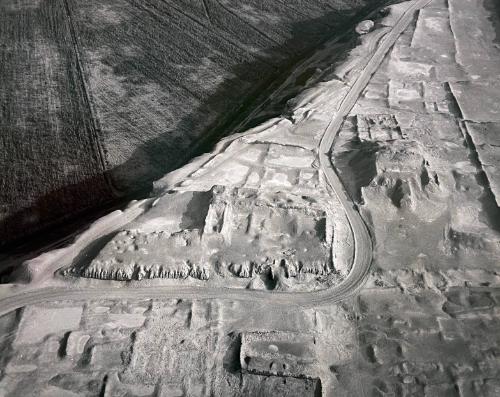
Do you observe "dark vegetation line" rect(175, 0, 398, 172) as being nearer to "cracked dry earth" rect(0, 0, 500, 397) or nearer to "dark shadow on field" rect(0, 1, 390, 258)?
"dark shadow on field" rect(0, 1, 390, 258)

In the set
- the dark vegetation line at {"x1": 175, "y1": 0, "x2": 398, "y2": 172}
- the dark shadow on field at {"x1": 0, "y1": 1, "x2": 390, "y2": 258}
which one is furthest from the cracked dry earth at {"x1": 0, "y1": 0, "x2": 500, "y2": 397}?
the dark shadow on field at {"x1": 0, "y1": 1, "x2": 390, "y2": 258}

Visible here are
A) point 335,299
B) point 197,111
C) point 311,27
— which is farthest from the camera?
point 311,27

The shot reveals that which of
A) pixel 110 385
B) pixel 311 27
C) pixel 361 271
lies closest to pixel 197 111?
pixel 311 27

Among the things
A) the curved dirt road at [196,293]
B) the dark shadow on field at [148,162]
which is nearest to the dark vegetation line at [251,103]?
the dark shadow on field at [148,162]

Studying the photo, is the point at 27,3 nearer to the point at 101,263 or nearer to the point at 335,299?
the point at 101,263

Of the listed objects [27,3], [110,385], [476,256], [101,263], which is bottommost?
[476,256]

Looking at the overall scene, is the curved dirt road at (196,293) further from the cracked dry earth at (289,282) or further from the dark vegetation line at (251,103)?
the dark vegetation line at (251,103)

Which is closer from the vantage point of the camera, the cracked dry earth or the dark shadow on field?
the cracked dry earth
